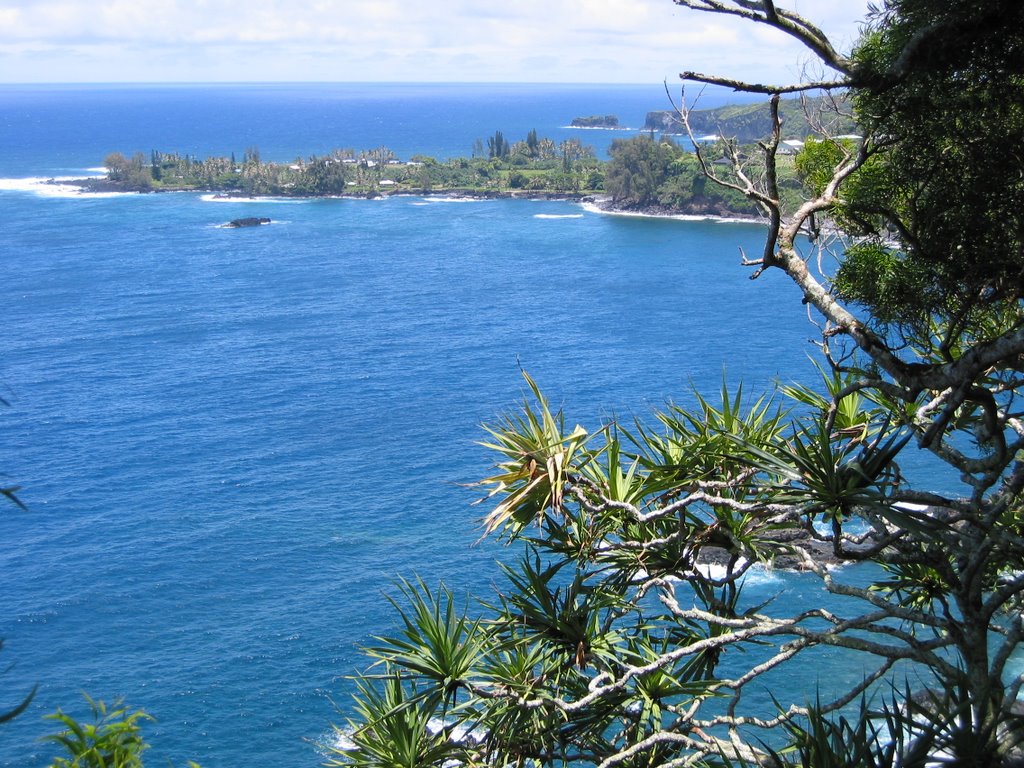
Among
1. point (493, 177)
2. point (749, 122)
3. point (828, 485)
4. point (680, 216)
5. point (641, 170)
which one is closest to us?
point (828, 485)

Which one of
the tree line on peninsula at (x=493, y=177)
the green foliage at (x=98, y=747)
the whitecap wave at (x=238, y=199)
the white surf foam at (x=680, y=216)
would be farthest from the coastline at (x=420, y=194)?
the green foliage at (x=98, y=747)

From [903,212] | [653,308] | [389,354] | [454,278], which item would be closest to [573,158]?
[454,278]

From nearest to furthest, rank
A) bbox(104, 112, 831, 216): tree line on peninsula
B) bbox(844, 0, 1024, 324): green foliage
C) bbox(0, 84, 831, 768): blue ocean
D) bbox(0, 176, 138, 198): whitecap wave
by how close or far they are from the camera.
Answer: bbox(844, 0, 1024, 324): green foliage
bbox(0, 84, 831, 768): blue ocean
bbox(104, 112, 831, 216): tree line on peninsula
bbox(0, 176, 138, 198): whitecap wave

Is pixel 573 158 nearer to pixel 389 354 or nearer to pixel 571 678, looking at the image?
pixel 389 354

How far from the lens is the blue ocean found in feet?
89.5

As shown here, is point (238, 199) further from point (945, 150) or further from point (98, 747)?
point (945, 150)

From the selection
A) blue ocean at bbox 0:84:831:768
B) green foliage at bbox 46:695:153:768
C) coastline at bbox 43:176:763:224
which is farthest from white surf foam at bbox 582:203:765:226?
green foliage at bbox 46:695:153:768

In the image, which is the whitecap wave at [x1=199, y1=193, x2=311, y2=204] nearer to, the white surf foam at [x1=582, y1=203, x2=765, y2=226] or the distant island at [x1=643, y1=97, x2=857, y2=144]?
the white surf foam at [x1=582, y1=203, x2=765, y2=226]

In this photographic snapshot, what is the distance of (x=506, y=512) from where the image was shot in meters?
7.93

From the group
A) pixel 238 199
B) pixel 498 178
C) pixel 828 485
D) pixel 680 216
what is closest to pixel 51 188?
pixel 238 199

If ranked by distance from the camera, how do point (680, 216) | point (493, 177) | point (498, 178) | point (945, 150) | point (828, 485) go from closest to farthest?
1. point (828, 485)
2. point (945, 150)
3. point (680, 216)
4. point (498, 178)
5. point (493, 177)

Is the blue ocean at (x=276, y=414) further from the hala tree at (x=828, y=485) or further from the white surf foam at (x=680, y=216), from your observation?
the white surf foam at (x=680, y=216)

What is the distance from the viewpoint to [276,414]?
150 feet

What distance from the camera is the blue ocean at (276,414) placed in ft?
89.5
